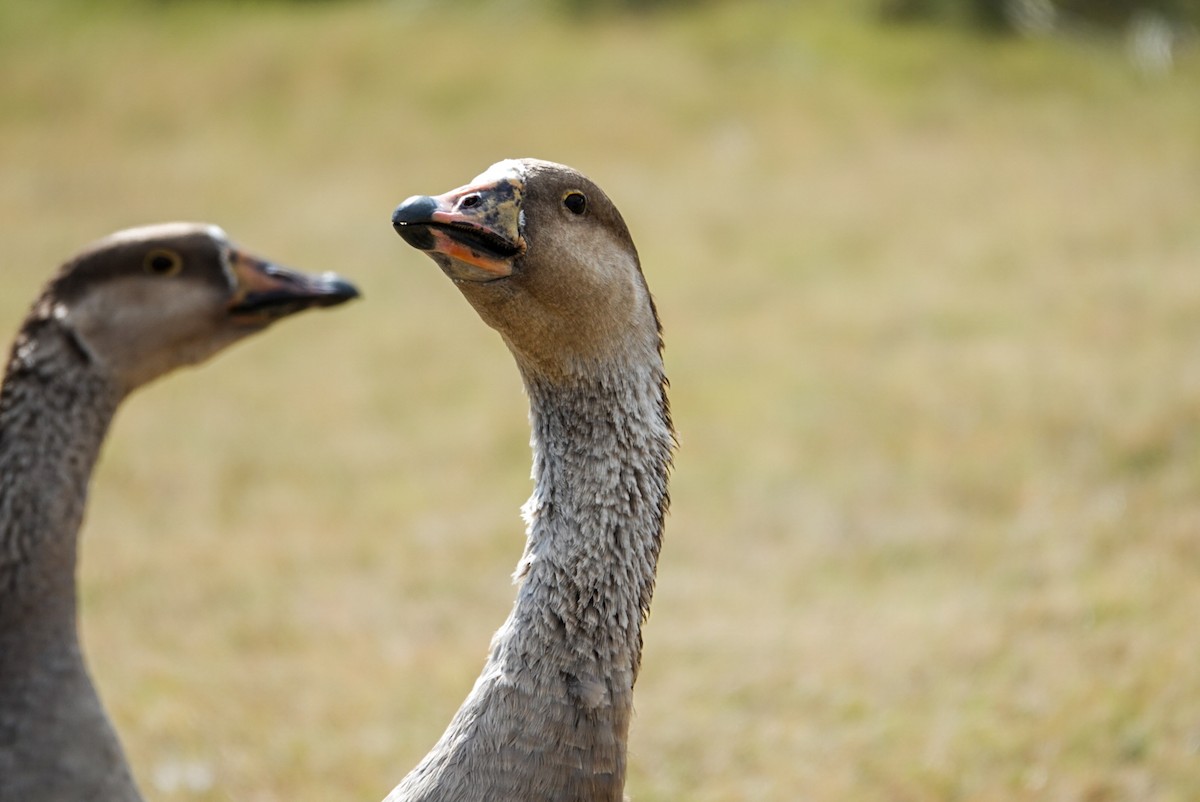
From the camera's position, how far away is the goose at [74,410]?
2.71m

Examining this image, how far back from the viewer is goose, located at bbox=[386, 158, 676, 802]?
2.05 metres

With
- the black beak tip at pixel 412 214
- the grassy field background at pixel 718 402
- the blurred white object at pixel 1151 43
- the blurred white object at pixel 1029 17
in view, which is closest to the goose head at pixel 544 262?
the black beak tip at pixel 412 214

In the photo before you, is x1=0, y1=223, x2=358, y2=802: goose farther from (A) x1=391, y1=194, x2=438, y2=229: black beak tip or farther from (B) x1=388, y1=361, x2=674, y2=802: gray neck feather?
(A) x1=391, y1=194, x2=438, y2=229: black beak tip

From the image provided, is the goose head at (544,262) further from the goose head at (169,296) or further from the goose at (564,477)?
the goose head at (169,296)

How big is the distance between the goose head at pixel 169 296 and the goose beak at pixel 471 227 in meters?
1.18

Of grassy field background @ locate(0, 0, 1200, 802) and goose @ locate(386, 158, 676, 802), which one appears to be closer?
goose @ locate(386, 158, 676, 802)

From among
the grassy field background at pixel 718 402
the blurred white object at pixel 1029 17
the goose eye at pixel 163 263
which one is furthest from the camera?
the blurred white object at pixel 1029 17

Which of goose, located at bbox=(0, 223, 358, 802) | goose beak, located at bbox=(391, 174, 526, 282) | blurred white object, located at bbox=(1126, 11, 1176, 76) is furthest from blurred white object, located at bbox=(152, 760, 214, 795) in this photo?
blurred white object, located at bbox=(1126, 11, 1176, 76)

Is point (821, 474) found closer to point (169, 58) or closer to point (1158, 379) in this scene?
point (1158, 379)

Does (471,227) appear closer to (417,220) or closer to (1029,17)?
(417,220)

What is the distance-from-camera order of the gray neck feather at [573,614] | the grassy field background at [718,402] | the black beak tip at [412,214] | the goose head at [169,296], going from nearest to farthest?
the black beak tip at [412,214] < the gray neck feather at [573,614] < the goose head at [169,296] < the grassy field background at [718,402]

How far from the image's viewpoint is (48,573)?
285 centimetres

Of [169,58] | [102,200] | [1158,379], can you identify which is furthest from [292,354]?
[169,58]

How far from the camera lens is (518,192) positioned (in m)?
2.08
